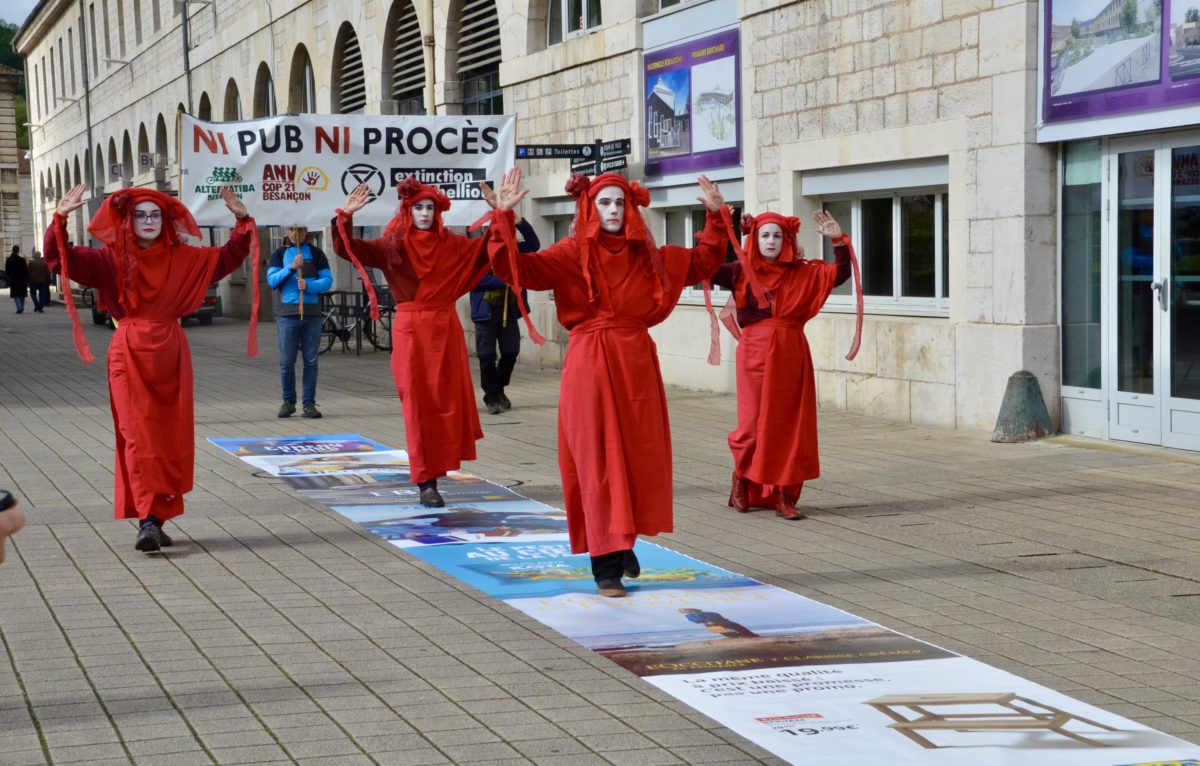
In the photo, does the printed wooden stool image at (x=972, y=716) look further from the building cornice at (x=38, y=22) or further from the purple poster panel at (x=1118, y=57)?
the building cornice at (x=38, y=22)

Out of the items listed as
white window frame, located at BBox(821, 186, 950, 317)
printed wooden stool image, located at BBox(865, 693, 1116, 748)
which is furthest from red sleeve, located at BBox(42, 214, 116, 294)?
white window frame, located at BBox(821, 186, 950, 317)

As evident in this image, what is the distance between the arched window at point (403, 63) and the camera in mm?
24516

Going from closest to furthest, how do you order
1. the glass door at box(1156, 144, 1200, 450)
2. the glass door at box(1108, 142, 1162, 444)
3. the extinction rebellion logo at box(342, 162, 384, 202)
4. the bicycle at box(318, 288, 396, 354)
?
1. the glass door at box(1156, 144, 1200, 450)
2. the glass door at box(1108, 142, 1162, 444)
3. the extinction rebellion logo at box(342, 162, 384, 202)
4. the bicycle at box(318, 288, 396, 354)

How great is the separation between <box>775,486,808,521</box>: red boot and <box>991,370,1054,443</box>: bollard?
3482 millimetres

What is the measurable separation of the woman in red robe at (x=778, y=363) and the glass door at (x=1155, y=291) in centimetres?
306

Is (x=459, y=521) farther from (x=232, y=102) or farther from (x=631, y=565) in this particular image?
(x=232, y=102)

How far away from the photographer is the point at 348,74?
92.2 ft

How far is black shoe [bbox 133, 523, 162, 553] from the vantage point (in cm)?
794

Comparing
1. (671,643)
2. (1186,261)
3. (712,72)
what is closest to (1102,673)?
(671,643)

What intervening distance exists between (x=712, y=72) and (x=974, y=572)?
9.89 m

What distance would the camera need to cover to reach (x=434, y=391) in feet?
30.9

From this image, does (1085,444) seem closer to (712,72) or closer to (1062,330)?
(1062,330)

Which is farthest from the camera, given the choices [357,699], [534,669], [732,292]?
[732,292]

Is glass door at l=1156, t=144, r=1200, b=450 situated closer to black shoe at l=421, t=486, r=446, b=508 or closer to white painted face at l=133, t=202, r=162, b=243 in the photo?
black shoe at l=421, t=486, r=446, b=508
